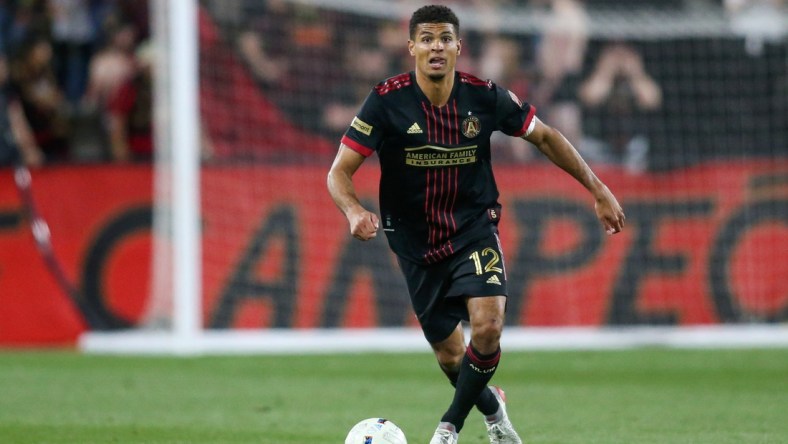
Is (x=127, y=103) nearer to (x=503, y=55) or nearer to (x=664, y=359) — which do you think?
(x=503, y=55)

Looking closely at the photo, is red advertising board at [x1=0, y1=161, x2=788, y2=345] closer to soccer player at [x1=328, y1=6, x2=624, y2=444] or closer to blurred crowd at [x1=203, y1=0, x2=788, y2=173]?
blurred crowd at [x1=203, y1=0, x2=788, y2=173]

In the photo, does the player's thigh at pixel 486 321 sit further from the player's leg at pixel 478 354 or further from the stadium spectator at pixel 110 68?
the stadium spectator at pixel 110 68

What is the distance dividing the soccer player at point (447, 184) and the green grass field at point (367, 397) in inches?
38.9

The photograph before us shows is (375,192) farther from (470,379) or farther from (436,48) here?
(470,379)

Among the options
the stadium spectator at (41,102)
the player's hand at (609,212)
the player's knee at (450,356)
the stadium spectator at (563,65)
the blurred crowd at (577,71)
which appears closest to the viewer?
the player's hand at (609,212)

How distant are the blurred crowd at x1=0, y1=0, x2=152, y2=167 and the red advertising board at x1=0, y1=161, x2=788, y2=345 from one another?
45.6 inches

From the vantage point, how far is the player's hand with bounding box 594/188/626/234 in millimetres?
7891

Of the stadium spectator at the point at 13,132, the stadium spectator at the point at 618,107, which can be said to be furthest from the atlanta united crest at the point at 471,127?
the stadium spectator at the point at 13,132

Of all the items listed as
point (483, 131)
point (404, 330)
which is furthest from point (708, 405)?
point (404, 330)

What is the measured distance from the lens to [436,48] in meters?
7.72

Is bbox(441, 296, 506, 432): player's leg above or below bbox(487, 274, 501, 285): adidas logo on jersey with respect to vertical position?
below

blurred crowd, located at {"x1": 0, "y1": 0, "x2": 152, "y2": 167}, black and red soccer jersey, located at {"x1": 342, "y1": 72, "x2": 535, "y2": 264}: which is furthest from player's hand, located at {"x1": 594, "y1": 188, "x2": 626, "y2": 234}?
blurred crowd, located at {"x1": 0, "y1": 0, "x2": 152, "y2": 167}

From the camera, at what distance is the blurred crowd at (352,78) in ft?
54.5

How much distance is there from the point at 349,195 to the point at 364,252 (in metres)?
8.72
